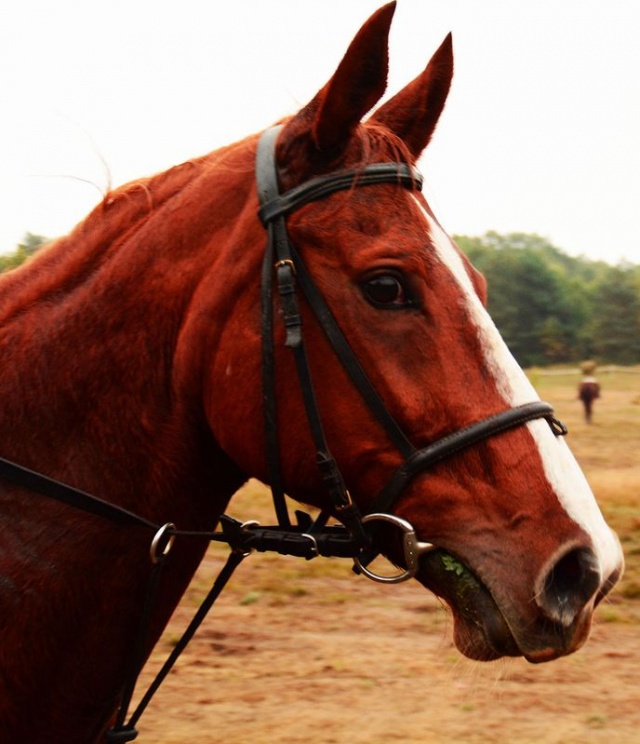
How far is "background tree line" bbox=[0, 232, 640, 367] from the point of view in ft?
179

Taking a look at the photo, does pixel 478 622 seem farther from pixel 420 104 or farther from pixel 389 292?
pixel 420 104

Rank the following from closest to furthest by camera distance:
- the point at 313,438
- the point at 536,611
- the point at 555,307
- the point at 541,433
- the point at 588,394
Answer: the point at 536,611
the point at 541,433
the point at 313,438
the point at 588,394
the point at 555,307

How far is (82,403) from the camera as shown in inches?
90.4

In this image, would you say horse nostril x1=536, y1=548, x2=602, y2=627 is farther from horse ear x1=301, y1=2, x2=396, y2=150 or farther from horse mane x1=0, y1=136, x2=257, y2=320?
horse mane x1=0, y1=136, x2=257, y2=320

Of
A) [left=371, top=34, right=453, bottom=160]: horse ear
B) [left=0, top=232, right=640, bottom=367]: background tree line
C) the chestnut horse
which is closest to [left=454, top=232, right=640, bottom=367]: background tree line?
[left=0, top=232, right=640, bottom=367]: background tree line

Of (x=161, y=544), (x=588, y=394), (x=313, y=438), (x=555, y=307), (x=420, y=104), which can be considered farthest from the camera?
(x=555, y=307)

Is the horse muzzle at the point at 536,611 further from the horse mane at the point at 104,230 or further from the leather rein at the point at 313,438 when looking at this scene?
the horse mane at the point at 104,230

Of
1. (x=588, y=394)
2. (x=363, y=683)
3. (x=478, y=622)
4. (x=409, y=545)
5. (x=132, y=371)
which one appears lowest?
(x=588, y=394)

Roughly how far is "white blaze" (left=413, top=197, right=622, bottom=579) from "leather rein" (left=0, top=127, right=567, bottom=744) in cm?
5

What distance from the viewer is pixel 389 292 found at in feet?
6.84

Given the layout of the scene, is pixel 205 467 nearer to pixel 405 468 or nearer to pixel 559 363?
pixel 405 468

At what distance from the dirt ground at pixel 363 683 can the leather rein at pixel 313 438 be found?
2249 millimetres

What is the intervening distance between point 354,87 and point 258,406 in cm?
80

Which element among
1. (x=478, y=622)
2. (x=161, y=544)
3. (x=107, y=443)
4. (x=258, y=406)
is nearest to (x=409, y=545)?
(x=478, y=622)
